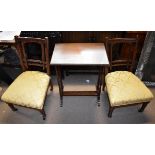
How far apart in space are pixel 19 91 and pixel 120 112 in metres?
1.29

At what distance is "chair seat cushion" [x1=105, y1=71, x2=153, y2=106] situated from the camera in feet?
6.19

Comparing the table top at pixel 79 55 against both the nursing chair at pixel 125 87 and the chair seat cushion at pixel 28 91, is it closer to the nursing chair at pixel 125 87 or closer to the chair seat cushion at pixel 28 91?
the nursing chair at pixel 125 87

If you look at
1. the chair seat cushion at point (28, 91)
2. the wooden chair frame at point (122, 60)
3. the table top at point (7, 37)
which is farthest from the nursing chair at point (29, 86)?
the wooden chair frame at point (122, 60)

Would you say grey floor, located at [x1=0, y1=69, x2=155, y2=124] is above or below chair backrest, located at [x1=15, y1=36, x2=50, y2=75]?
below

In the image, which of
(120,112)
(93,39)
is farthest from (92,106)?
(93,39)

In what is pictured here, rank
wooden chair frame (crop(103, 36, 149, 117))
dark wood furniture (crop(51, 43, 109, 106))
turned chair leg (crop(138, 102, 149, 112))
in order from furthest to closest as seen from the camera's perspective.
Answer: turned chair leg (crop(138, 102, 149, 112)) → wooden chair frame (crop(103, 36, 149, 117)) → dark wood furniture (crop(51, 43, 109, 106))

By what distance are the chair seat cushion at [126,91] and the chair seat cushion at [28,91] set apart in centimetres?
77

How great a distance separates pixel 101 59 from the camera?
1.88 metres

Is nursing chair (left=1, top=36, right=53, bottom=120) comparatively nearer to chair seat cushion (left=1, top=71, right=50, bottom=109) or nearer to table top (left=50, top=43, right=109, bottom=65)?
chair seat cushion (left=1, top=71, right=50, bottom=109)

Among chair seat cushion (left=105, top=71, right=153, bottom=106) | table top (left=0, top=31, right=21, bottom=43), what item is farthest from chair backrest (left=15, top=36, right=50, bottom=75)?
chair seat cushion (left=105, top=71, right=153, bottom=106)

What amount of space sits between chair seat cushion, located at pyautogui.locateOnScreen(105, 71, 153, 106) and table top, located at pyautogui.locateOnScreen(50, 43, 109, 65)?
0.34 metres

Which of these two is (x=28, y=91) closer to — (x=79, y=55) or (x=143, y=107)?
(x=79, y=55)

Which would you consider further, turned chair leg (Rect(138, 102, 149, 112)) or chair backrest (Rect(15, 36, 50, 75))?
turned chair leg (Rect(138, 102, 149, 112))
